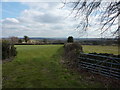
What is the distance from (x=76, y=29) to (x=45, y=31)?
439 inches

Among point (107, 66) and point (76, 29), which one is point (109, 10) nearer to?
point (76, 29)

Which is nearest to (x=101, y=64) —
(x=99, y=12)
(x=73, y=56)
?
(x=73, y=56)

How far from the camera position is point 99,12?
3371 mm

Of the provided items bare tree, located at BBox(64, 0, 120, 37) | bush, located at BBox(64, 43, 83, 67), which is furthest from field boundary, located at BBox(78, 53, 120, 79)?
bare tree, located at BBox(64, 0, 120, 37)

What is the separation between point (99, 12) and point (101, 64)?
2.61 metres

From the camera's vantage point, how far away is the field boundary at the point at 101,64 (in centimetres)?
412

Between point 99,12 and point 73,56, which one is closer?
point 99,12

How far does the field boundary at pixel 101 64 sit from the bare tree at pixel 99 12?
168 cm

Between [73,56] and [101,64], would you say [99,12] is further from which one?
[73,56]

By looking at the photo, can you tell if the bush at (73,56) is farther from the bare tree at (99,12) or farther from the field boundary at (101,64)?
the bare tree at (99,12)

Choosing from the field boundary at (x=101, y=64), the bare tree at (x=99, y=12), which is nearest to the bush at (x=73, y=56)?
the field boundary at (x=101, y=64)

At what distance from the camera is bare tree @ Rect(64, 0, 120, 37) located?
121 inches

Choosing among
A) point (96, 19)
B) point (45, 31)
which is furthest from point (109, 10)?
point (45, 31)

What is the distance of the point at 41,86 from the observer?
10.6 ft
